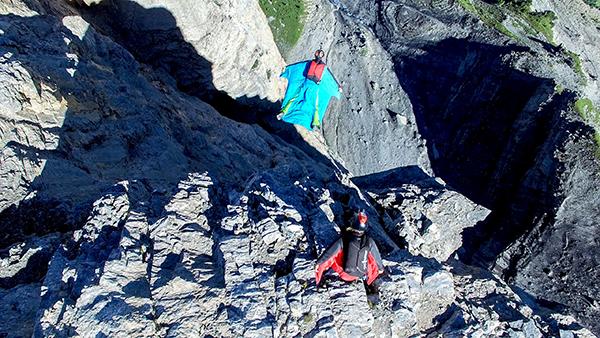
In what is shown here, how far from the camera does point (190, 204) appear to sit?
11648 mm

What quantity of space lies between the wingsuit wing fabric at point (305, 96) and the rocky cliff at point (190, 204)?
89.3 inches

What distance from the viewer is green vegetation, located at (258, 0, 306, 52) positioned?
28781 mm

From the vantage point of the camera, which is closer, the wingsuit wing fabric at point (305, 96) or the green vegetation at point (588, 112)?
the wingsuit wing fabric at point (305, 96)

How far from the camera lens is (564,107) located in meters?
23.5

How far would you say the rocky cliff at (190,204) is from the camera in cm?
928

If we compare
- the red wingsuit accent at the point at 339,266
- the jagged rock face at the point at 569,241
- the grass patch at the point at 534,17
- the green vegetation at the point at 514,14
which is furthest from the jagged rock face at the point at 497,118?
the red wingsuit accent at the point at 339,266

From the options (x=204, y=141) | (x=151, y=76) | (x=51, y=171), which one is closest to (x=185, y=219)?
(x=51, y=171)

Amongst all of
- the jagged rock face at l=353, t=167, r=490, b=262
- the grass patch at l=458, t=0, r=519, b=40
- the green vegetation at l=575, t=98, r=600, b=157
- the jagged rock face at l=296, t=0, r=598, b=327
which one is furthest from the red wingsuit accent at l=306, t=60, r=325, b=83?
the grass patch at l=458, t=0, r=519, b=40

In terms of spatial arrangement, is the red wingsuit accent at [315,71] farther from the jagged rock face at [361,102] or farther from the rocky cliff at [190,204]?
the jagged rock face at [361,102]

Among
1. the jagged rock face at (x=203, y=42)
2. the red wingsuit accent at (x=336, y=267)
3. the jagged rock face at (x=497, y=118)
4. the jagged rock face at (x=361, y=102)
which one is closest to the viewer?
the red wingsuit accent at (x=336, y=267)

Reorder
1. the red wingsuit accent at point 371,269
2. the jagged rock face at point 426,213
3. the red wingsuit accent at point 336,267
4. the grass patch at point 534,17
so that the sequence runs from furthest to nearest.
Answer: the grass patch at point 534,17 → the jagged rock face at point 426,213 → the red wingsuit accent at point 371,269 → the red wingsuit accent at point 336,267

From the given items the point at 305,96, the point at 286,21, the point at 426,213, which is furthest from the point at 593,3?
the point at 426,213

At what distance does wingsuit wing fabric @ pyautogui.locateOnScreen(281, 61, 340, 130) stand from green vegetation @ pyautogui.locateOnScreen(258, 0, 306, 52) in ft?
23.1

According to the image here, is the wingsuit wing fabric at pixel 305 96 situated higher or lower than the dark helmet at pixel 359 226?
higher
